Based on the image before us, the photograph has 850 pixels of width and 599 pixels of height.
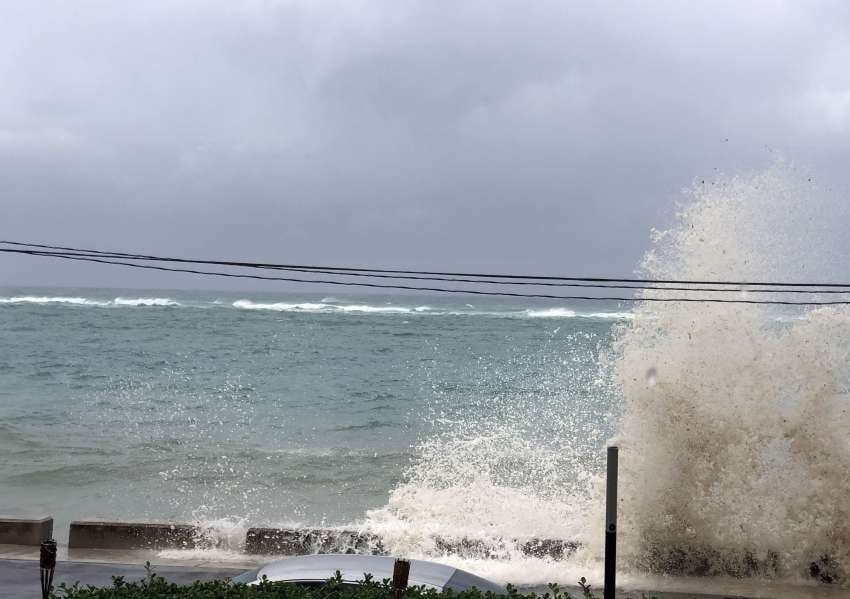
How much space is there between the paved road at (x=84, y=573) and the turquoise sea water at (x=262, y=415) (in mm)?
4364

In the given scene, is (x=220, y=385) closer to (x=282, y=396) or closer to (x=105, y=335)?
(x=282, y=396)

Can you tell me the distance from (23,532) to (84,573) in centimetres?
193

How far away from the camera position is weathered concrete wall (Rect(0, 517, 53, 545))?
12469 millimetres

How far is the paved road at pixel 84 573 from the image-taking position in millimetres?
10461

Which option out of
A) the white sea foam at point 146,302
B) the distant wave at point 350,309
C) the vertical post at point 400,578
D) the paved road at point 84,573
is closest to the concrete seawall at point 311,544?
the paved road at point 84,573

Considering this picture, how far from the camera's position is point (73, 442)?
24.2 m

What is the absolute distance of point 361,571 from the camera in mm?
6906

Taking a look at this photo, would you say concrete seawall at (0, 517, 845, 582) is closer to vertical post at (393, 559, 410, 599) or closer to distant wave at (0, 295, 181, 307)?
vertical post at (393, 559, 410, 599)

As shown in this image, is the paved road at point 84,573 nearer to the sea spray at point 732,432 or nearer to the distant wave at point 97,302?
the sea spray at point 732,432

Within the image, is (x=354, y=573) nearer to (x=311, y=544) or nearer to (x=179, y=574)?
(x=179, y=574)

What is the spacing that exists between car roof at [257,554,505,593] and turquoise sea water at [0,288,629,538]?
9.72m

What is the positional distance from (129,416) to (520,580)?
66.0 feet

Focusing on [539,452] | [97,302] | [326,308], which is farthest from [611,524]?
[97,302]

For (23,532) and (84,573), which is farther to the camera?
(23,532)
